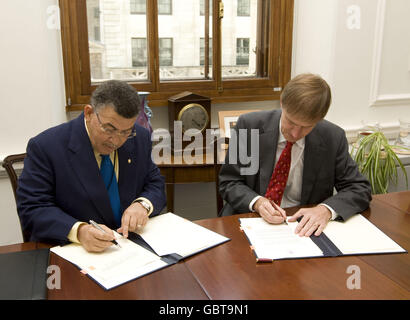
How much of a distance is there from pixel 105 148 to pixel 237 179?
2.37 feet

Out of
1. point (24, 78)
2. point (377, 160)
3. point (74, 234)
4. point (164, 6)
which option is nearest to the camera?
point (74, 234)

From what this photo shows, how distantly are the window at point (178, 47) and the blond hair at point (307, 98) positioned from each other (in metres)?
1.54

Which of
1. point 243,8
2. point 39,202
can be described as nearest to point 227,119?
point 243,8

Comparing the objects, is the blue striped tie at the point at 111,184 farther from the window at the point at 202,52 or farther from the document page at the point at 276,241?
the window at the point at 202,52

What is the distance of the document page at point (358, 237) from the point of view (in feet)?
5.05

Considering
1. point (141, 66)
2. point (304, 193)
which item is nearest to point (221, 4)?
point (141, 66)

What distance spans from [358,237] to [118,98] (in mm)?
1063

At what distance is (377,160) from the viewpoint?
295cm

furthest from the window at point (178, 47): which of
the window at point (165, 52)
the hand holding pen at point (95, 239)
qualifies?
the hand holding pen at point (95, 239)

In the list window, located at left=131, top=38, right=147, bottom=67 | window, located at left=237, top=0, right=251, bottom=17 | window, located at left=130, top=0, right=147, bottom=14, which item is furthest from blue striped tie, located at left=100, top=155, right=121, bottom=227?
window, located at left=237, top=0, right=251, bottom=17

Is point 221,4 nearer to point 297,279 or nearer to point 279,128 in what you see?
point 279,128

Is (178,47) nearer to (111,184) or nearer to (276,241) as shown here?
(111,184)

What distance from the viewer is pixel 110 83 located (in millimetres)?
1551
